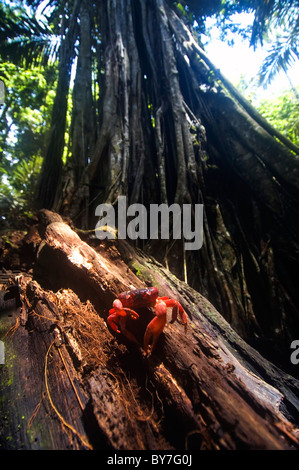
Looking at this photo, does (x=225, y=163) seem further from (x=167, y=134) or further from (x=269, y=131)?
(x=167, y=134)

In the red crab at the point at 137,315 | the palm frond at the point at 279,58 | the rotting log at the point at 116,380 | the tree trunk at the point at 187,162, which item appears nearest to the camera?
the rotting log at the point at 116,380

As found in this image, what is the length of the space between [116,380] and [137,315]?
0.37 meters

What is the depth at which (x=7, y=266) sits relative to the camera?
229cm

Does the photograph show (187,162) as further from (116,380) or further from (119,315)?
(116,380)

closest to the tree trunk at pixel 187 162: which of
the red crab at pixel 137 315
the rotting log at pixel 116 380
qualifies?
the rotting log at pixel 116 380

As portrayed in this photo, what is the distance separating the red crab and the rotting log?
0.07m

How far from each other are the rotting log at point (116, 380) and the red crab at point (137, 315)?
7 centimetres

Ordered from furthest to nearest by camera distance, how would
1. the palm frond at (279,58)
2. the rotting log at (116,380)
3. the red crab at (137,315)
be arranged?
the palm frond at (279,58) → the red crab at (137,315) → the rotting log at (116,380)

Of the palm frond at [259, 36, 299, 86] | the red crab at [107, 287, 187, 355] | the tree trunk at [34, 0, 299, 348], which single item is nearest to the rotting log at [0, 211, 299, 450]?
the red crab at [107, 287, 187, 355]

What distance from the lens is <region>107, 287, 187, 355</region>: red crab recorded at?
1.28 metres

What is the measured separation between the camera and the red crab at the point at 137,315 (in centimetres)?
128

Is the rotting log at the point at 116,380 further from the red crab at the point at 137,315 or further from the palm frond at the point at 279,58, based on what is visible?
the palm frond at the point at 279,58

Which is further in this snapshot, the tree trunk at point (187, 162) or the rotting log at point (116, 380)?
the tree trunk at point (187, 162)

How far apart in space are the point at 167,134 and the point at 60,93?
8.26ft
